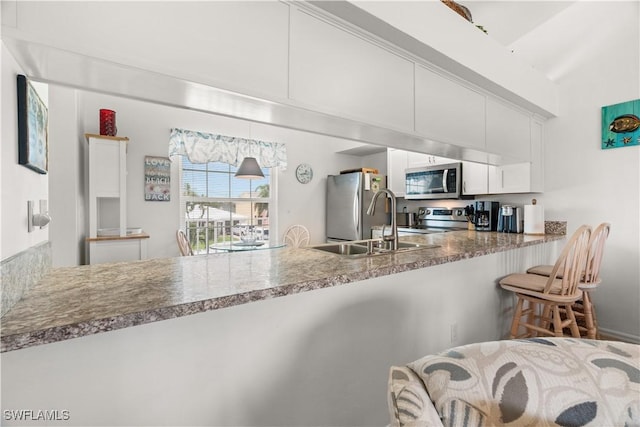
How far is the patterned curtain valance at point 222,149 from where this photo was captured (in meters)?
3.71

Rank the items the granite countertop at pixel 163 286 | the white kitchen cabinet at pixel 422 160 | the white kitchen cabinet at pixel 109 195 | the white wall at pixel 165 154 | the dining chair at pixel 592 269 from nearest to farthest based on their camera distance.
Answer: the granite countertop at pixel 163 286, the dining chair at pixel 592 269, the white kitchen cabinet at pixel 109 195, the white wall at pixel 165 154, the white kitchen cabinet at pixel 422 160

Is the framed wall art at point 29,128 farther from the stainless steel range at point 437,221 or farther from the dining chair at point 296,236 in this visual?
the stainless steel range at point 437,221

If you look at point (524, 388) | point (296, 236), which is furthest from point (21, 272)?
point (296, 236)

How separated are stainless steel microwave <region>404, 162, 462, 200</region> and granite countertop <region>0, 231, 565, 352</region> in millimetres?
2004

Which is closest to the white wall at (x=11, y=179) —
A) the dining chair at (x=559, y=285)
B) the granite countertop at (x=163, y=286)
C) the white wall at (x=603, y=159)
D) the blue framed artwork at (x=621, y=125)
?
the granite countertop at (x=163, y=286)

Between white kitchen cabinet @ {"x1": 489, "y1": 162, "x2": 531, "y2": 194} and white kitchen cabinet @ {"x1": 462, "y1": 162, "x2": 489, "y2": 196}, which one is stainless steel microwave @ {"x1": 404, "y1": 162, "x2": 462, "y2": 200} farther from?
white kitchen cabinet @ {"x1": 489, "y1": 162, "x2": 531, "y2": 194}

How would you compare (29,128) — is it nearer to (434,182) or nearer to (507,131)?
(507,131)

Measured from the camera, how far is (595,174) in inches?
116

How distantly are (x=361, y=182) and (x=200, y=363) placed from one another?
3.46m

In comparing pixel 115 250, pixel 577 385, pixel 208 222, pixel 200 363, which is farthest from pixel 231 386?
pixel 208 222

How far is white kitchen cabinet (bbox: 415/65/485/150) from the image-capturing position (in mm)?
1927

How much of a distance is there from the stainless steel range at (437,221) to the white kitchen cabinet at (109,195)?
10.4 ft

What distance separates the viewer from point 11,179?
86cm

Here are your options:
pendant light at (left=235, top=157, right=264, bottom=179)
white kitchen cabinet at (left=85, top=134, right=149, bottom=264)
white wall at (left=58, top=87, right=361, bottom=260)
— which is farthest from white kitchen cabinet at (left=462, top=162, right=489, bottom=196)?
white kitchen cabinet at (left=85, top=134, right=149, bottom=264)
